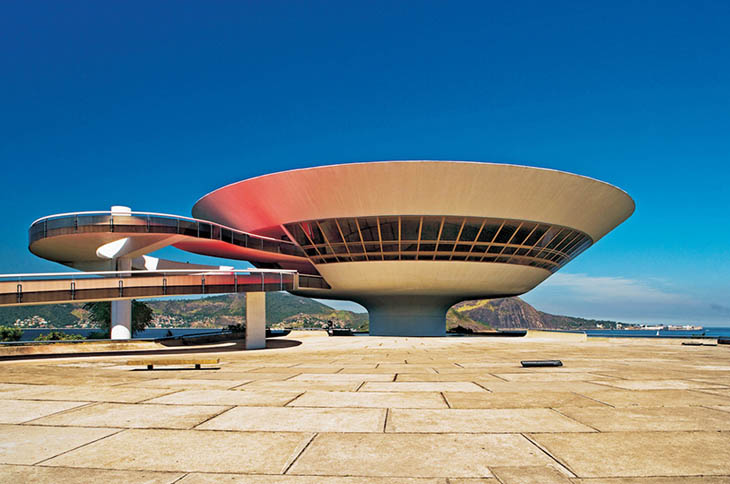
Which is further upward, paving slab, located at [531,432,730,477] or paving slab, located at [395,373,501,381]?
paving slab, located at [531,432,730,477]

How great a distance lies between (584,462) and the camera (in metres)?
4.48

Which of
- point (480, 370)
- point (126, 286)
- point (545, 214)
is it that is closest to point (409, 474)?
point (480, 370)

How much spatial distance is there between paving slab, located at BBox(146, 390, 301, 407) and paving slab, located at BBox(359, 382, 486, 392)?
1.64 metres

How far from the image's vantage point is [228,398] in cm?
798

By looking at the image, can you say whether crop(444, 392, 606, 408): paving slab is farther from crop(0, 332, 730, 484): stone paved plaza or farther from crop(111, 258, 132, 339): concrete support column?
crop(111, 258, 132, 339): concrete support column

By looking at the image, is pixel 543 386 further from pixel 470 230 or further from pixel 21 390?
pixel 470 230

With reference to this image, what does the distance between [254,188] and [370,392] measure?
34.2 m

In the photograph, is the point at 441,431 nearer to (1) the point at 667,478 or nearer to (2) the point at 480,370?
(1) the point at 667,478

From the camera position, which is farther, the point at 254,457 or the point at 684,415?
the point at 684,415

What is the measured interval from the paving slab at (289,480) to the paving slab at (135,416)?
1936 millimetres

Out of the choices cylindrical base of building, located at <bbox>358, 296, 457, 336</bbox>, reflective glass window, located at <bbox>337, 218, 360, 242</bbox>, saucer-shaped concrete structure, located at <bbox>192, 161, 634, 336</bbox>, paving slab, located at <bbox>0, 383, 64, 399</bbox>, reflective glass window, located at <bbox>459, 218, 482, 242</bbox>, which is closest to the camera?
paving slab, located at <bbox>0, 383, 64, 399</bbox>

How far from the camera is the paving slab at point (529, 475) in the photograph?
3.99 meters

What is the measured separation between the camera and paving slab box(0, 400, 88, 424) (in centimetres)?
642

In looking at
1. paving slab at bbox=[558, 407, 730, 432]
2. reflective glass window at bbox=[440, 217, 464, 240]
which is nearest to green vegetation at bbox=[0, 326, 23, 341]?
reflective glass window at bbox=[440, 217, 464, 240]
